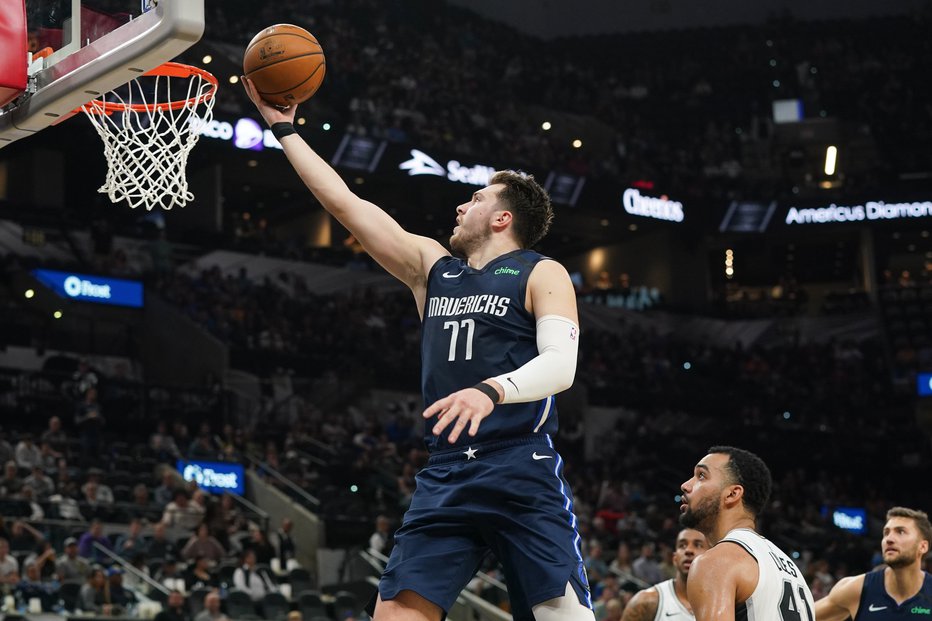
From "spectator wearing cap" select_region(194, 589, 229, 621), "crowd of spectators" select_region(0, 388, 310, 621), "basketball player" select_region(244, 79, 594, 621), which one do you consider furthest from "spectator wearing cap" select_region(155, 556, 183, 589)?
"basketball player" select_region(244, 79, 594, 621)

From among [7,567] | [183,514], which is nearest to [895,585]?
[7,567]

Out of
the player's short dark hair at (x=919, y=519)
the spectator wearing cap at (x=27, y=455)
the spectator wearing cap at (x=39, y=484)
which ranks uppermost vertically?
the player's short dark hair at (x=919, y=519)

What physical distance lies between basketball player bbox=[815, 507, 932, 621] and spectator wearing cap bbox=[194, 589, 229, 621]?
699cm

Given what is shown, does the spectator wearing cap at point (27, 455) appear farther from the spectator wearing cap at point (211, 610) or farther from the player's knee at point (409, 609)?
the player's knee at point (409, 609)

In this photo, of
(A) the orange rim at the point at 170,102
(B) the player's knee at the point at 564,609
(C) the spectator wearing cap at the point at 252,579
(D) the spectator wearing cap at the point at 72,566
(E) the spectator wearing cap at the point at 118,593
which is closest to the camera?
(B) the player's knee at the point at 564,609

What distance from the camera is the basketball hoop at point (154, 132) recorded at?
5949mm

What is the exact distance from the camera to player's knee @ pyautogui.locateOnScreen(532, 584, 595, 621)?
3.86 meters

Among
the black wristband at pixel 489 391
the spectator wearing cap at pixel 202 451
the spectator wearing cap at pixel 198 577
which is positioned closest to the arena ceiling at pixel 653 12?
the spectator wearing cap at pixel 202 451

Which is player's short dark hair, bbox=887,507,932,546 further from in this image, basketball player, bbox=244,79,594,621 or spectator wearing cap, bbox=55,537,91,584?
spectator wearing cap, bbox=55,537,91,584

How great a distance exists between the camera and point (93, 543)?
13930mm

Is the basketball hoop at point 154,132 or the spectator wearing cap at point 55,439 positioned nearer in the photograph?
the basketball hoop at point 154,132

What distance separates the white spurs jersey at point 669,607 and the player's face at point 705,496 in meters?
1.93

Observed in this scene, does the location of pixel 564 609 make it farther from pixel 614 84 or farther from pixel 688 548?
pixel 614 84

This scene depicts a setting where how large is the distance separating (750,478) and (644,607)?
84.9 inches
